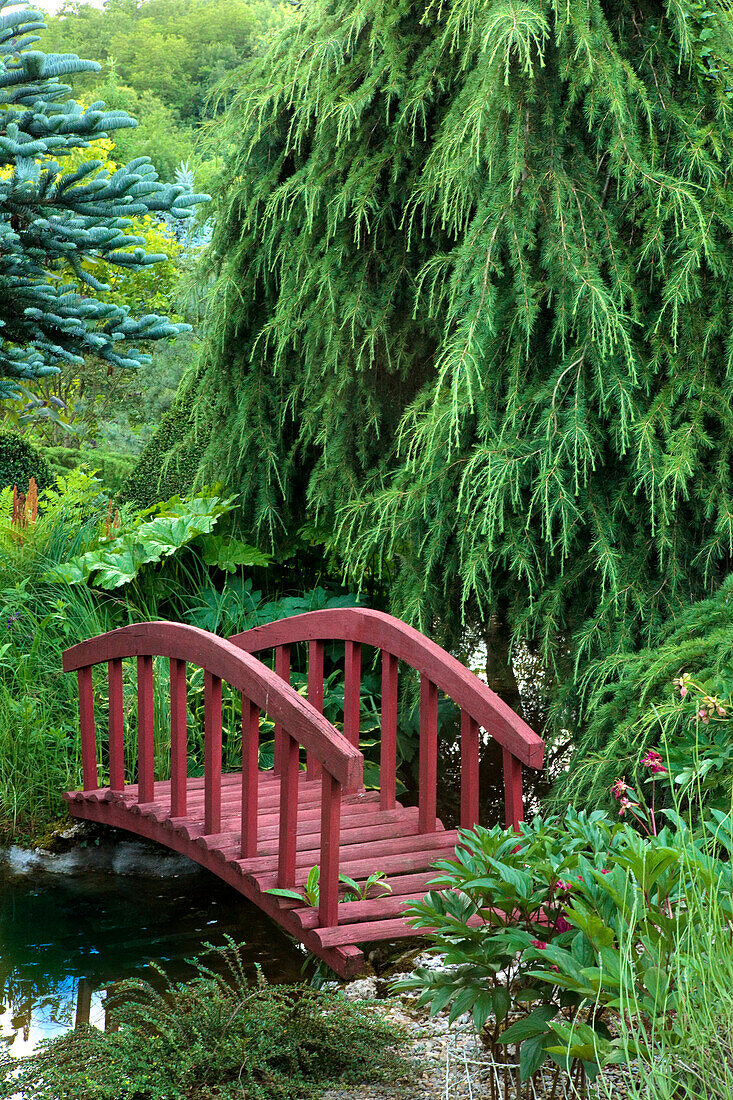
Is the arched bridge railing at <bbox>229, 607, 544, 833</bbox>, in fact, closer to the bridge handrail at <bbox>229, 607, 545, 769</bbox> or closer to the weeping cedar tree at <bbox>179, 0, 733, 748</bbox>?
the bridge handrail at <bbox>229, 607, 545, 769</bbox>

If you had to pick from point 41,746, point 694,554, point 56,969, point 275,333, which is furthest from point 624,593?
point 41,746

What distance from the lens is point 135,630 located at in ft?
14.6

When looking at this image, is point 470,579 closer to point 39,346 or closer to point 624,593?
point 624,593

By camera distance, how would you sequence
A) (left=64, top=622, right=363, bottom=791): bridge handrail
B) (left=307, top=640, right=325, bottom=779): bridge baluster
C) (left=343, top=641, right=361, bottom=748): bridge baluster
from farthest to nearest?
(left=307, top=640, right=325, bottom=779): bridge baluster, (left=343, top=641, right=361, bottom=748): bridge baluster, (left=64, top=622, right=363, bottom=791): bridge handrail

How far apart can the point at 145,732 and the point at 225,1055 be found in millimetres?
1982

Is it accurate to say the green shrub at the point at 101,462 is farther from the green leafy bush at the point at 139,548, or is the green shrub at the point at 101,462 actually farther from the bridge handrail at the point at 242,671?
the bridge handrail at the point at 242,671

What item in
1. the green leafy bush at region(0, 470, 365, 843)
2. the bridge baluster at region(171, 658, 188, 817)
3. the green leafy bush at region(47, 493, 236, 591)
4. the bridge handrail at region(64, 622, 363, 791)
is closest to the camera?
the bridge handrail at region(64, 622, 363, 791)

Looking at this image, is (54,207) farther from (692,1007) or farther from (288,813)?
(692,1007)

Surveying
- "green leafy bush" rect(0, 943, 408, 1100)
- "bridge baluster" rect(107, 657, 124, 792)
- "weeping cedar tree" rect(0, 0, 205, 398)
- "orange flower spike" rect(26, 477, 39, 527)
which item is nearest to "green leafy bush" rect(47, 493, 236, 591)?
"orange flower spike" rect(26, 477, 39, 527)

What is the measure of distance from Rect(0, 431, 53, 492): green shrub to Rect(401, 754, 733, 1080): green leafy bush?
651cm

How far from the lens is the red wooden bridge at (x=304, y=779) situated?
3176mm

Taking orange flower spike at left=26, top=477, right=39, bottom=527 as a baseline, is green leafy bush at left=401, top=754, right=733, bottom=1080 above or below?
below

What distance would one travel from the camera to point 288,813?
3.33 m

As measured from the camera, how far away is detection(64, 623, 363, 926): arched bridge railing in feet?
10.3
